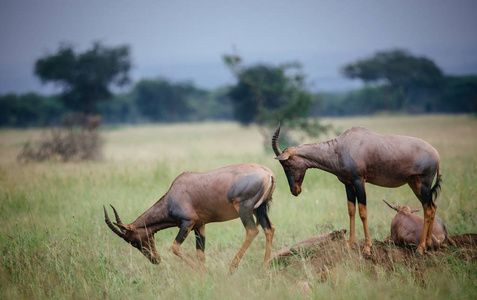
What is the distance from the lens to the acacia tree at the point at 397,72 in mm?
65562

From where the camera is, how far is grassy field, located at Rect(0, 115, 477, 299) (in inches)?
208

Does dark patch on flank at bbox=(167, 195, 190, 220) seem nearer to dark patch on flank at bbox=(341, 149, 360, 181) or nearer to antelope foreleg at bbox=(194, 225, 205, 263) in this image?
antelope foreleg at bbox=(194, 225, 205, 263)

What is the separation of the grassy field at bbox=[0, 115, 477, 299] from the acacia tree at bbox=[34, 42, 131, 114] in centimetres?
3996

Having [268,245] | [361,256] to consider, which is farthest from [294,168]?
[361,256]

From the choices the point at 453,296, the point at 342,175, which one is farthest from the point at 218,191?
the point at 453,296

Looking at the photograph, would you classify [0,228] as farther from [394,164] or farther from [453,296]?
[453,296]

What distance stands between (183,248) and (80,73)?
4690 cm

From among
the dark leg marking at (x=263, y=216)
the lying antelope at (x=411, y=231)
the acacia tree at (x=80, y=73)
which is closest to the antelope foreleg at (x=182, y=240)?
the dark leg marking at (x=263, y=216)

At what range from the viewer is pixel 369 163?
5.98m

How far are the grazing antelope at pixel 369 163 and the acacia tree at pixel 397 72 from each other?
63.7 m

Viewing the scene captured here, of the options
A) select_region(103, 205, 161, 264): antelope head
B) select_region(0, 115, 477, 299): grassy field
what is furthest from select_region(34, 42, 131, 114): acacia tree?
select_region(103, 205, 161, 264): antelope head

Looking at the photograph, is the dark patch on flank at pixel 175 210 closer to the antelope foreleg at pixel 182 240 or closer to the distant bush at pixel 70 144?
the antelope foreleg at pixel 182 240

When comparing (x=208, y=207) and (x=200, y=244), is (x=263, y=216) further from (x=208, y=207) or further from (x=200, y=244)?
(x=200, y=244)

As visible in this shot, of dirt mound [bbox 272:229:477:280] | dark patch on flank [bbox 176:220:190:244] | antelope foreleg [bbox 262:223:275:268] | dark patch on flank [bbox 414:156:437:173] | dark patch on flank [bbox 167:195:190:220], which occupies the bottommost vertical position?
Answer: dirt mound [bbox 272:229:477:280]
